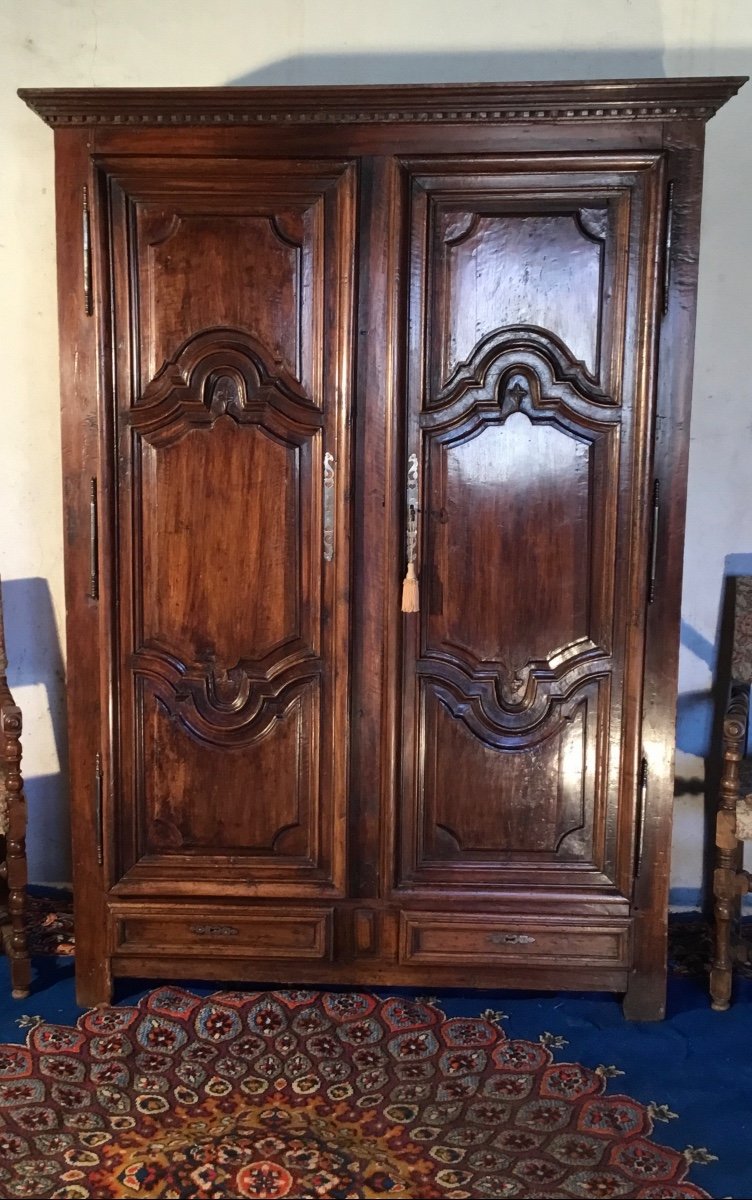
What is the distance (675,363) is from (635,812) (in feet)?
3.37

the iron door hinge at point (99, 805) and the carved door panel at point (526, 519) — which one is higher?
the carved door panel at point (526, 519)

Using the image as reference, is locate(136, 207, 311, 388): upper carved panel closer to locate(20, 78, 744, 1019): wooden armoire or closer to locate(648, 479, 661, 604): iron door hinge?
locate(20, 78, 744, 1019): wooden armoire

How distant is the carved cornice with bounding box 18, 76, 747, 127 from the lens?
1981 mm

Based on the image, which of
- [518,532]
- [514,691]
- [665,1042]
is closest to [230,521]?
[518,532]

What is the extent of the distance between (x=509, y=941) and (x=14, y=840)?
1216 millimetres

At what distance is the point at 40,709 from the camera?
2807mm

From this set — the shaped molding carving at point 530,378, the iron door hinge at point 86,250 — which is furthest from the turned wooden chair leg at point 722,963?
the iron door hinge at point 86,250

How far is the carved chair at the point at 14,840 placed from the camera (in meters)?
2.27

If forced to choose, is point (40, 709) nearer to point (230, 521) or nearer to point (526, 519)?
point (230, 521)

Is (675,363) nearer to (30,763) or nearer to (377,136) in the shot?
(377,136)

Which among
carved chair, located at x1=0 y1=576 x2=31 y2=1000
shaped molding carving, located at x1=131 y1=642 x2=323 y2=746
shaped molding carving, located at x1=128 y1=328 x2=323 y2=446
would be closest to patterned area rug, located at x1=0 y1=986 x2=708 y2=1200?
carved chair, located at x1=0 y1=576 x2=31 y2=1000

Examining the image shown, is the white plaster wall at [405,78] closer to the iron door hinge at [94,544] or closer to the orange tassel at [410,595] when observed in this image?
the iron door hinge at [94,544]

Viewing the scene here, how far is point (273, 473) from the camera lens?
216 centimetres

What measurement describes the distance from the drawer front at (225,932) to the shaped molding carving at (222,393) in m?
1.12
